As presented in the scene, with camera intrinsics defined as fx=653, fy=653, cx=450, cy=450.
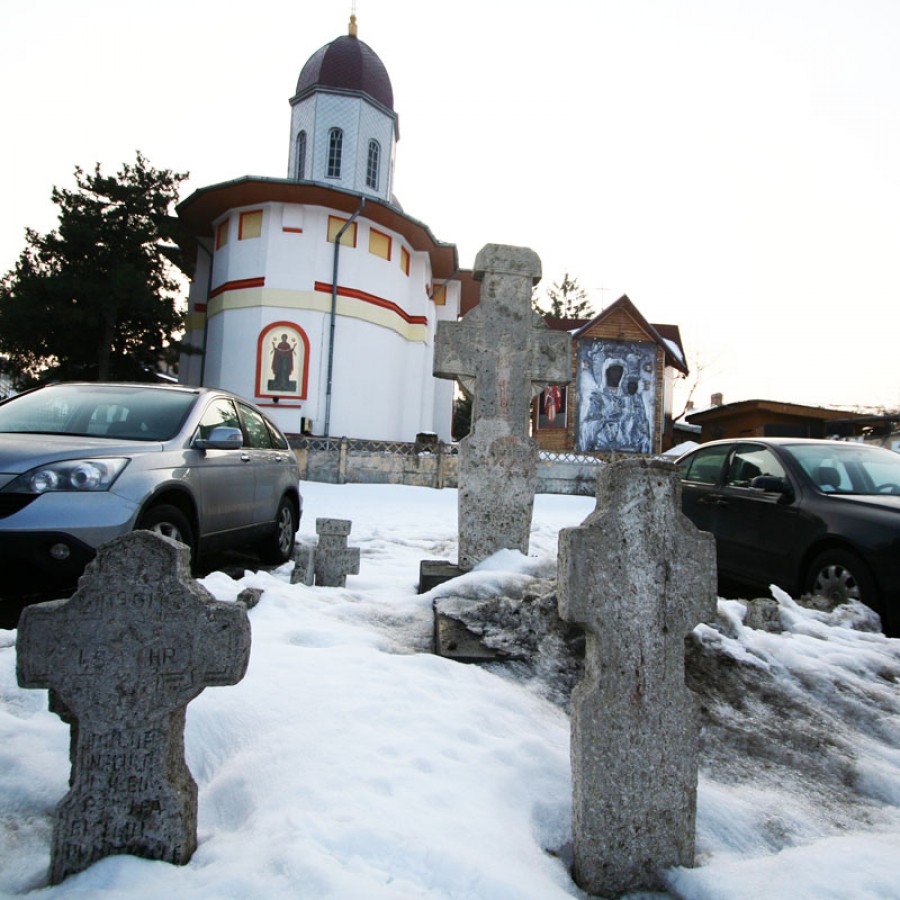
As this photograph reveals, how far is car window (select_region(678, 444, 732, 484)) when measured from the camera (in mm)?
6555

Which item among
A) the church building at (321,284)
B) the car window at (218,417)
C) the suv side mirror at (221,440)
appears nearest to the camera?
the suv side mirror at (221,440)

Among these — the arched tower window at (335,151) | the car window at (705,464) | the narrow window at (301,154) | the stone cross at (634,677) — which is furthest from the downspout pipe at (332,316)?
the stone cross at (634,677)

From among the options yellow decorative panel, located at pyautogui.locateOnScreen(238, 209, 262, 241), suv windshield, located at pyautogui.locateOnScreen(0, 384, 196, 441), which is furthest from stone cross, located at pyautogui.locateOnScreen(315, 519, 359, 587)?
yellow decorative panel, located at pyautogui.locateOnScreen(238, 209, 262, 241)

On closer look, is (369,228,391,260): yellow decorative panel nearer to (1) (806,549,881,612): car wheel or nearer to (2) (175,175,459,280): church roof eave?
(2) (175,175,459,280): church roof eave

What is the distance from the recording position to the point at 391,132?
26.2 m

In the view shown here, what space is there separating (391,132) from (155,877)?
2817cm

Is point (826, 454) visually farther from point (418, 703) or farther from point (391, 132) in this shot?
point (391, 132)

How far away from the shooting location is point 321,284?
20.9m

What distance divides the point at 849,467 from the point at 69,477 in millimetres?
5957

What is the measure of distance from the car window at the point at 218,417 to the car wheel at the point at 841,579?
4.90 m

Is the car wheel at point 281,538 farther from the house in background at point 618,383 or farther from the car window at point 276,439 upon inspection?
the house in background at point 618,383

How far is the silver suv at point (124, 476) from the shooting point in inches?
148

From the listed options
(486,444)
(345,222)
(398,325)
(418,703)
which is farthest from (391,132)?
(418,703)

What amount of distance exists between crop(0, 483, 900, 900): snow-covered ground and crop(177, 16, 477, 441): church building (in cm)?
1725
